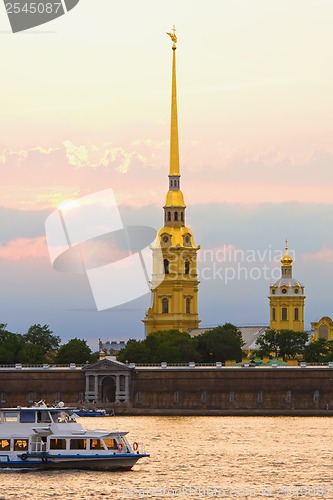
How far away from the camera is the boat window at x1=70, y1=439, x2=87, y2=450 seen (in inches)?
2539

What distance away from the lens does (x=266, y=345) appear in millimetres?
138625

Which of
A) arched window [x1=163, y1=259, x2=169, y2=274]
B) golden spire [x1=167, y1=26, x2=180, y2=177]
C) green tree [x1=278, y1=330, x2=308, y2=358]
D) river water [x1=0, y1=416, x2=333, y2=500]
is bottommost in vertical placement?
river water [x1=0, y1=416, x2=333, y2=500]

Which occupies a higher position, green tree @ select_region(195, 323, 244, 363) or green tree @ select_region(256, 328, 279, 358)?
green tree @ select_region(256, 328, 279, 358)

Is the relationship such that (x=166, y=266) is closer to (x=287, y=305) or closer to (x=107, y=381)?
(x=287, y=305)

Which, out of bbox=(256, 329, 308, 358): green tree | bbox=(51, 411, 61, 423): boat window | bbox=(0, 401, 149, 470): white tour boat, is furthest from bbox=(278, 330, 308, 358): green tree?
bbox=(0, 401, 149, 470): white tour boat

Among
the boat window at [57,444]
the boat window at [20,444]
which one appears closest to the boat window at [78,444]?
the boat window at [57,444]

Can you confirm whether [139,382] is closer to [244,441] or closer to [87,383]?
[87,383]

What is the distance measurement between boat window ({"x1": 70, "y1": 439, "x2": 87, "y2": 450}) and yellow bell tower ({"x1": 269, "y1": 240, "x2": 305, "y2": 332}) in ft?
279

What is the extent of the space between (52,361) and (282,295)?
2349cm

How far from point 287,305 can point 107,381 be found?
35.8m

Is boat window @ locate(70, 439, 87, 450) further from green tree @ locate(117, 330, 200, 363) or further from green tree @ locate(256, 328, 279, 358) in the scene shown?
green tree @ locate(256, 328, 279, 358)

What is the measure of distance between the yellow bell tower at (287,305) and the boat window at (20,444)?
85230 millimetres

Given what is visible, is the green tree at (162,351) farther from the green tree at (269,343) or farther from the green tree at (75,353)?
the green tree at (269,343)

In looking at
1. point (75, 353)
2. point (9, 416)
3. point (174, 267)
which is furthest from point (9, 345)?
point (9, 416)
